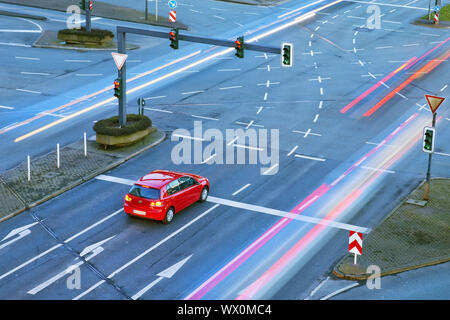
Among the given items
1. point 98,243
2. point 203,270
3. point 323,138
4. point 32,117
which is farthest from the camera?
point 32,117

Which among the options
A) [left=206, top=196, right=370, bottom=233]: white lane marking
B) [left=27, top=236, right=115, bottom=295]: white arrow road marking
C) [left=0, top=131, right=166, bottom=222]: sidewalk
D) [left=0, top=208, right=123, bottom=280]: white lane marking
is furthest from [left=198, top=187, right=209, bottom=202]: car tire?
[left=0, top=131, right=166, bottom=222]: sidewalk

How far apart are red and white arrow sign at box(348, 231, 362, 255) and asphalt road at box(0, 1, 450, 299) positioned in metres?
1.18

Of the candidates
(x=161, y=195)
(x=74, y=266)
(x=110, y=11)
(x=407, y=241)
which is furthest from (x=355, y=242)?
(x=110, y=11)

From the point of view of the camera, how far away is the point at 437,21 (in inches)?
2613

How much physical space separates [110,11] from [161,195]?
139 feet

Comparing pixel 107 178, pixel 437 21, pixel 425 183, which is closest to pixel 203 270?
pixel 107 178

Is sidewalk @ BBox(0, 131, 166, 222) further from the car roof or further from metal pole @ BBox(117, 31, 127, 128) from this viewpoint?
the car roof

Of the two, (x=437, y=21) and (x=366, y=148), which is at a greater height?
(x=437, y=21)

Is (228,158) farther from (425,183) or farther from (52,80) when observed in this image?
(52,80)

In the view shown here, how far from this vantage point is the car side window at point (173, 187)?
27.9 meters

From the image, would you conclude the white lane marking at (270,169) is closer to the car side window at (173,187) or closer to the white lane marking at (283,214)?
the white lane marking at (283,214)

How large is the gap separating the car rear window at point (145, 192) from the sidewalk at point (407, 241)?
280 inches

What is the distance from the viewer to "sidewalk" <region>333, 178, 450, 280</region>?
24359mm

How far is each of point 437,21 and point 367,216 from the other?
42251 mm
